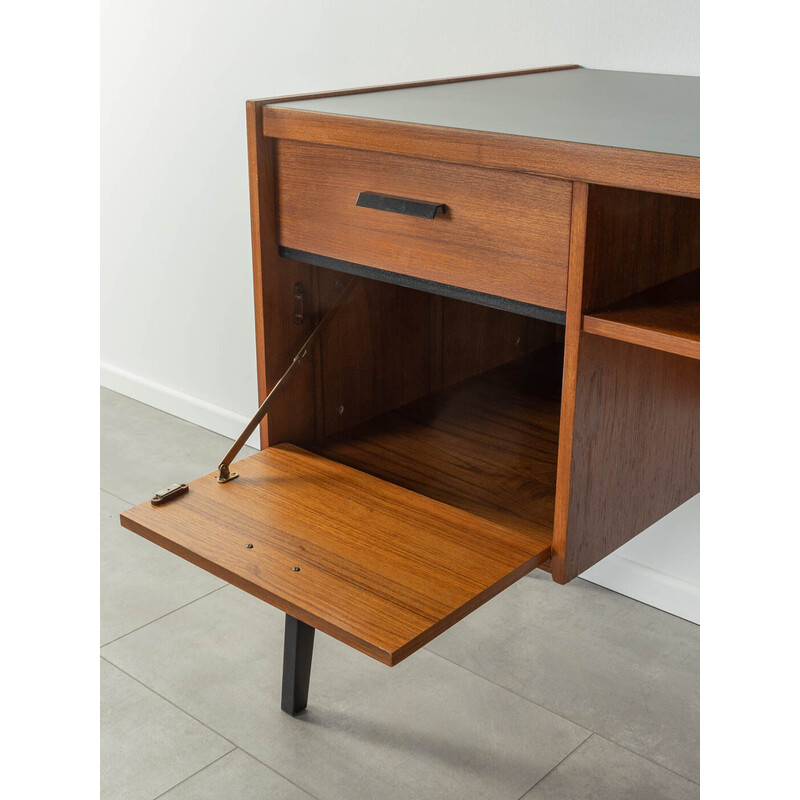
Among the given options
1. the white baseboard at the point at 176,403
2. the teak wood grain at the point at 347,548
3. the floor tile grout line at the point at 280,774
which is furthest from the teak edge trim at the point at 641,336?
the white baseboard at the point at 176,403

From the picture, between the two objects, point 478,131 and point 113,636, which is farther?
point 113,636

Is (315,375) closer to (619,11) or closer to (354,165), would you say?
(354,165)

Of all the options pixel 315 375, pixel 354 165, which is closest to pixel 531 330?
pixel 315 375

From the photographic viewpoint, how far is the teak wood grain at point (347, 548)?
2.64 feet

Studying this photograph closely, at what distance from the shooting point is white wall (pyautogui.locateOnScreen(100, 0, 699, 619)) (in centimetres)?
153

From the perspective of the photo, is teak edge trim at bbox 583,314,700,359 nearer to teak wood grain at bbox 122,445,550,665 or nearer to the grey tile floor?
teak wood grain at bbox 122,445,550,665

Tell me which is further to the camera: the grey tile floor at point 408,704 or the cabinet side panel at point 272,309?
the grey tile floor at point 408,704

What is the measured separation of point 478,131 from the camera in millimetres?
881

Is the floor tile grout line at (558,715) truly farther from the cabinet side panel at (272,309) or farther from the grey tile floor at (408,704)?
the cabinet side panel at (272,309)

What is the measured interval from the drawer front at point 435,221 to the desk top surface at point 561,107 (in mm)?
45

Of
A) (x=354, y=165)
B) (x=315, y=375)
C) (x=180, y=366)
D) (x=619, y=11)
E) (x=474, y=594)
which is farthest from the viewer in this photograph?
(x=180, y=366)
